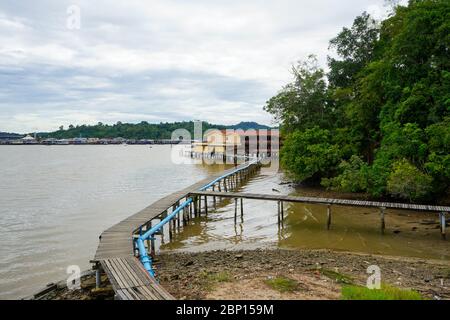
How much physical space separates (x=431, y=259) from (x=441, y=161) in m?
6.00

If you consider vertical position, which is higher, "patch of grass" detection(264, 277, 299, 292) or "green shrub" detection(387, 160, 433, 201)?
"green shrub" detection(387, 160, 433, 201)

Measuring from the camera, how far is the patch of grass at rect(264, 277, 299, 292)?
316 inches

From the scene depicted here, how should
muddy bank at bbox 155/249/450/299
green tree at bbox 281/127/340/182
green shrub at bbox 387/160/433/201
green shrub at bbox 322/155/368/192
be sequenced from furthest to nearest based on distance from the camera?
green tree at bbox 281/127/340/182 < green shrub at bbox 322/155/368/192 < green shrub at bbox 387/160/433/201 < muddy bank at bbox 155/249/450/299

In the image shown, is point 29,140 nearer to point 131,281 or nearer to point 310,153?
point 310,153

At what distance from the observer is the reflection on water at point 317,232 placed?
13.7m

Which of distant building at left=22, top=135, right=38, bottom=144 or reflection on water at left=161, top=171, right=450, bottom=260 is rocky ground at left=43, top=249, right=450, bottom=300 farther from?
distant building at left=22, top=135, right=38, bottom=144

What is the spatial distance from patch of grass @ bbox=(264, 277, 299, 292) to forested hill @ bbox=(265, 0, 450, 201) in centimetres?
1127

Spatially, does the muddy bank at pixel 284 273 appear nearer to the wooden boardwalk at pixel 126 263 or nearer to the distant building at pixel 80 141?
the wooden boardwalk at pixel 126 263

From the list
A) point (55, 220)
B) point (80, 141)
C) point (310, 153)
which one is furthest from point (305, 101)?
point (80, 141)

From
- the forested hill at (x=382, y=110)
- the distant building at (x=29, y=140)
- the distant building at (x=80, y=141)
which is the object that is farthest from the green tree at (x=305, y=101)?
the distant building at (x=29, y=140)

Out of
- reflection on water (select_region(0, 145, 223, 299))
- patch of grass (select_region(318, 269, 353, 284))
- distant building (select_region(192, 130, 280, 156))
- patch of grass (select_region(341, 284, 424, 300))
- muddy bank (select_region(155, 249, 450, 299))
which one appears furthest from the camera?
distant building (select_region(192, 130, 280, 156))

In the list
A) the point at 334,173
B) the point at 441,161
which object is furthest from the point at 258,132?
the point at 441,161

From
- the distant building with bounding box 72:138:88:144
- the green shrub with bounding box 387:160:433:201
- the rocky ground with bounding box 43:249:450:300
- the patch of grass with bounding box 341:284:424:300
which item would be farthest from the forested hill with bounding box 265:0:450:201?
the distant building with bounding box 72:138:88:144
